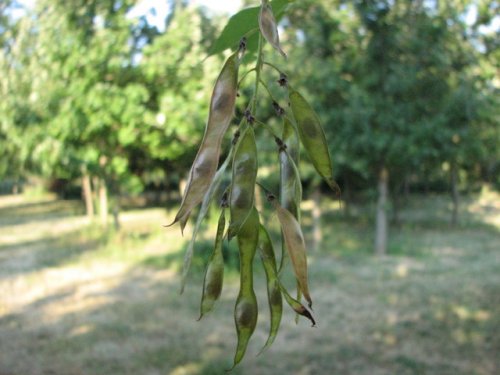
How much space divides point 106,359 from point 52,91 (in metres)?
1.89

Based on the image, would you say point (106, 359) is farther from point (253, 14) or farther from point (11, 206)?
point (11, 206)

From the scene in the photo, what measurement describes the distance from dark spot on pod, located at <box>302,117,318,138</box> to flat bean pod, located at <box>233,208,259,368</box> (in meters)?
0.08

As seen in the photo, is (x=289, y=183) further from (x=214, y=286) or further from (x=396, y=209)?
(x=396, y=209)

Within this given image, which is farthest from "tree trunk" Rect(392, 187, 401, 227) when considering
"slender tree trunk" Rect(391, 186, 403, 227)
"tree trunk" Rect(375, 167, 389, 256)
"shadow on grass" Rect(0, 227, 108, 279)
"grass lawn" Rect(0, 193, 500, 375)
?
"shadow on grass" Rect(0, 227, 108, 279)

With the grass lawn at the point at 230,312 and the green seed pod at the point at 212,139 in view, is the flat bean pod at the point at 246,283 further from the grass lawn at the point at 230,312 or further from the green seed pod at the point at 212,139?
the grass lawn at the point at 230,312

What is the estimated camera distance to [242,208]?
39cm

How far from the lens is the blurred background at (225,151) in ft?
11.0

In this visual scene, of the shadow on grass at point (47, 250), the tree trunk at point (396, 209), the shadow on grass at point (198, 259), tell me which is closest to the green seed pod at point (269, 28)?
the shadow on grass at point (198, 259)

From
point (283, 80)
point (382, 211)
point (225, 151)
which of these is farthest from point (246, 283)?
point (382, 211)

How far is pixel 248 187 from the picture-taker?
0.39 metres

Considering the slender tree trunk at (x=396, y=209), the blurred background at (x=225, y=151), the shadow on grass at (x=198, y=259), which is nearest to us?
the blurred background at (x=225, y=151)

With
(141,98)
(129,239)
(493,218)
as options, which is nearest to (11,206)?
(129,239)

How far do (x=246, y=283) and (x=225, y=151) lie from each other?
400 cm

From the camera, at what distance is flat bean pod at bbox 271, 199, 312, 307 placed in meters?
0.39
